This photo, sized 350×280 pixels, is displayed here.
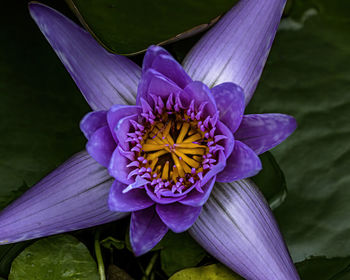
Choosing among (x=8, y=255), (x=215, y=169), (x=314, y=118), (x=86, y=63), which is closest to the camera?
(x=215, y=169)

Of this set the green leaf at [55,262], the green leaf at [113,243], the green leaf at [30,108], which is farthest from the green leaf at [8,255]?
the green leaf at [113,243]

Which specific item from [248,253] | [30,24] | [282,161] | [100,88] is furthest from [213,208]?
[30,24]

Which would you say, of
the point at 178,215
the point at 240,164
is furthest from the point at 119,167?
the point at 240,164

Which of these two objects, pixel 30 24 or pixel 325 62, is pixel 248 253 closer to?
pixel 325 62

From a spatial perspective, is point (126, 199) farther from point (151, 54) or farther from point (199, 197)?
point (151, 54)

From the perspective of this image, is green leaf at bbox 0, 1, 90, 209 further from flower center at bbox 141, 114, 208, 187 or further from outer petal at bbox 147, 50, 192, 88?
outer petal at bbox 147, 50, 192, 88
